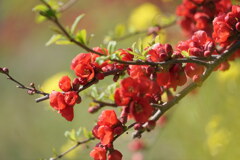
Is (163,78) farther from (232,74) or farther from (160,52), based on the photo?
(232,74)

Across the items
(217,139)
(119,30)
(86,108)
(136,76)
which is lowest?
(217,139)

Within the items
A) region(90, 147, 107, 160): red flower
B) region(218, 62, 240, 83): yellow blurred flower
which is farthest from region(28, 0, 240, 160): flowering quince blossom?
region(218, 62, 240, 83): yellow blurred flower

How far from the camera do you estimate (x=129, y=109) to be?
30.6 inches

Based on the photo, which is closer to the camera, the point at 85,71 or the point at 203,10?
the point at 85,71

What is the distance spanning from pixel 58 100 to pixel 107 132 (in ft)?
0.41

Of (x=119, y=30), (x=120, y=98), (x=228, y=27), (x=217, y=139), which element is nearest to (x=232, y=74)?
(x=217, y=139)

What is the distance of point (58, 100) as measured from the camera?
2.75ft

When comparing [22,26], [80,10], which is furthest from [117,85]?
[22,26]

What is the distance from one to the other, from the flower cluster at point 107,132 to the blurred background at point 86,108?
242mm

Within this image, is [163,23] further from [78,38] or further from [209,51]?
[78,38]

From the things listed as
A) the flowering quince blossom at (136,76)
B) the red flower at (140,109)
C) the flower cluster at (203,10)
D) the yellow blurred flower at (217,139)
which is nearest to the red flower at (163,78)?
the flowering quince blossom at (136,76)

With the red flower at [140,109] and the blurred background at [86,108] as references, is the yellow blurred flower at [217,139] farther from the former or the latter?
the red flower at [140,109]

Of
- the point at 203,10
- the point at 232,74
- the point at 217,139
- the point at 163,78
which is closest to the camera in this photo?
the point at 163,78

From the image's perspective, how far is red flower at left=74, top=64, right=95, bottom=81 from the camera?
848 mm
